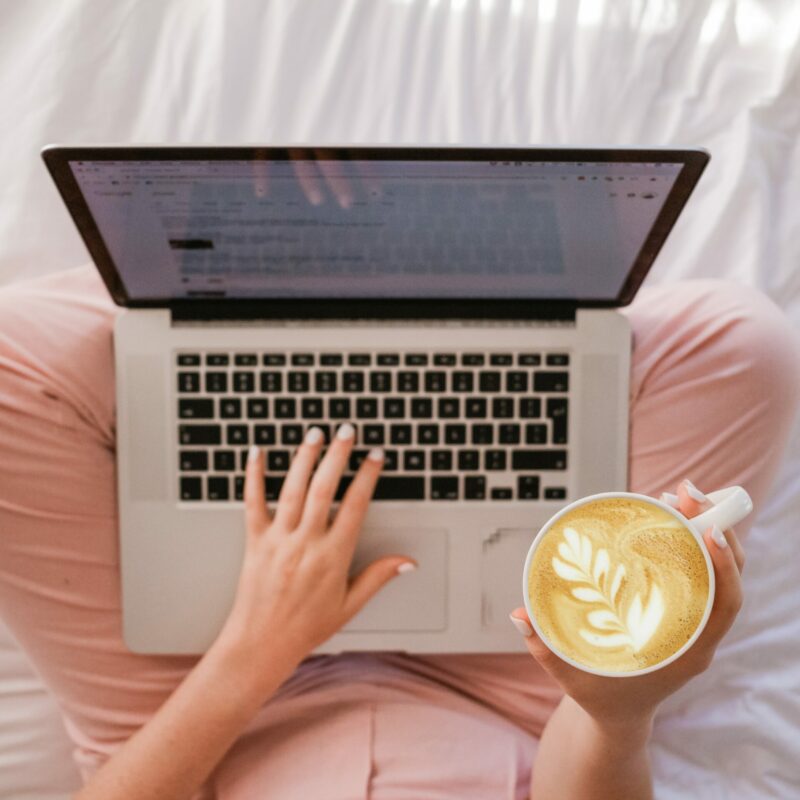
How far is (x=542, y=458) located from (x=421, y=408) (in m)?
0.13


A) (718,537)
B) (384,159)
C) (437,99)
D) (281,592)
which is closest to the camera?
(718,537)

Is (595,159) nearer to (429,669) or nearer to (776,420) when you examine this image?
(776,420)

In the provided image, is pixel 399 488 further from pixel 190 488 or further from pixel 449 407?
pixel 190 488

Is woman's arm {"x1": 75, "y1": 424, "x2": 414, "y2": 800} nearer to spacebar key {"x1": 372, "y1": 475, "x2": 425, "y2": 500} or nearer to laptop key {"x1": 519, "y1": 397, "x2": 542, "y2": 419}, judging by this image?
spacebar key {"x1": 372, "y1": 475, "x2": 425, "y2": 500}

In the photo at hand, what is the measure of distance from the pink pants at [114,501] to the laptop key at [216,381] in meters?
0.10

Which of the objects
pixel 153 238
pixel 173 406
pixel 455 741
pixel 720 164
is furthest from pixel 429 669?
pixel 720 164

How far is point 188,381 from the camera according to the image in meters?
0.81

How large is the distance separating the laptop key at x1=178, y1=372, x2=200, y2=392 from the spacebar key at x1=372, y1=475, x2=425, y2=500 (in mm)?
206

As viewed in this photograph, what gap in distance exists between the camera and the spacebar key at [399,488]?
82 cm

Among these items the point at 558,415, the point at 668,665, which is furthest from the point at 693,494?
the point at 558,415

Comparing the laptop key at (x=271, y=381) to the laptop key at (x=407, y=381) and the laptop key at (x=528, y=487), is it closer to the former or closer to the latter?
the laptop key at (x=407, y=381)

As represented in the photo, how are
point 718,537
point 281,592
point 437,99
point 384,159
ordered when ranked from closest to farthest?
point 718,537 < point 384,159 < point 281,592 < point 437,99

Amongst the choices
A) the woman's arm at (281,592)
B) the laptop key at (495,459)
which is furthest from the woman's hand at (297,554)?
the laptop key at (495,459)

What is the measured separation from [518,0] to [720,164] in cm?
30
